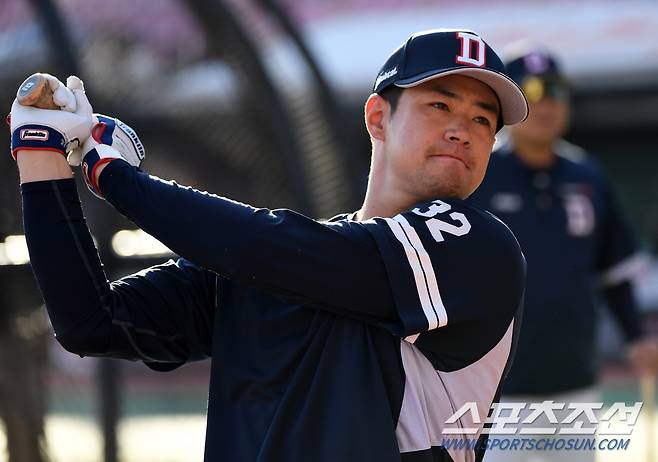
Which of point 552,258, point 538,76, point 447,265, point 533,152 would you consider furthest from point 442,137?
point 538,76

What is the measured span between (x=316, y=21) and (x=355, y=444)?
12.3m

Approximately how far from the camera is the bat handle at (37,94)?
1939mm

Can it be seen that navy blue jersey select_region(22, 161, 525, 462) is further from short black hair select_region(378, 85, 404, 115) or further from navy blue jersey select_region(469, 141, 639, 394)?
navy blue jersey select_region(469, 141, 639, 394)

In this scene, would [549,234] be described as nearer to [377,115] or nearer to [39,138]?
[377,115]

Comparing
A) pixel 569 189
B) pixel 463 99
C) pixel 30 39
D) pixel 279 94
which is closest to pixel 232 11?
pixel 279 94

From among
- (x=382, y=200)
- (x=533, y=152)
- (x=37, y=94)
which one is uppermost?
(x=37, y=94)

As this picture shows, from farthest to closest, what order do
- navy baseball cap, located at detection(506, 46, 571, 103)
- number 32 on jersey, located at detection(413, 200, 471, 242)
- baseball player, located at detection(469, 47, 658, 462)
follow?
navy baseball cap, located at detection(506, 46, 571, 103)
baseball player, located at detection(469, 47, 658, 462)
number 32 on jersey, located at detection(413, 200, 471, 242)

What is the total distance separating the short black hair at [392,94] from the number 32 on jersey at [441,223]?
257 millimetres

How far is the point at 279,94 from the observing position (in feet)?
15.4

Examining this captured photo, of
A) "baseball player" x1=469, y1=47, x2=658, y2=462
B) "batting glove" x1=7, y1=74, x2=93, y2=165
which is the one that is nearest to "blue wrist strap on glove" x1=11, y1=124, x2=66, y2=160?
"batting glove" x1=7, y1=74, x2=93, y2=165

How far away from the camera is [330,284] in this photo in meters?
1.94

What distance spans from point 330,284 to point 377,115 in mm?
487

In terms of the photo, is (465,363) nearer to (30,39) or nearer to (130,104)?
(30,39)

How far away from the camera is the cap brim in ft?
6.89
